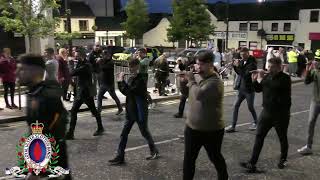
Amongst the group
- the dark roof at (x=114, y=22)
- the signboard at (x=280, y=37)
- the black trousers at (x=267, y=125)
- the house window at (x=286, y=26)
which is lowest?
the black trousers at (x=267, y=125)

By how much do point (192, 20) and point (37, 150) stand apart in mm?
43655

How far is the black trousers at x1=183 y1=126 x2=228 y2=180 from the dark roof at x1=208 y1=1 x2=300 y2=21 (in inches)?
1964

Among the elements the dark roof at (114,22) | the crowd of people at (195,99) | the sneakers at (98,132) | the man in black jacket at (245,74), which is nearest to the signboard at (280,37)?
the dark roof at (114,22)

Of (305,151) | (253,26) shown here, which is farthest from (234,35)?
(305,151)

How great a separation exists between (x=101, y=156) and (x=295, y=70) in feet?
62.7

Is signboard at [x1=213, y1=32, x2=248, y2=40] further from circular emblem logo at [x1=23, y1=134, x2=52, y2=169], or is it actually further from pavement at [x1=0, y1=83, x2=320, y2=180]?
circular emblem logo at [x1=23, y1=134, x2=52, y2=169]

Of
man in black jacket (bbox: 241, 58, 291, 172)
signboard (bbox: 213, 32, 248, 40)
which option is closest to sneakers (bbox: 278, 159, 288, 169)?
man in black jacket (bbox: 241, 58, 291, 172)

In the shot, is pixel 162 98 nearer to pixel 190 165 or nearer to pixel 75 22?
pixel 190 165

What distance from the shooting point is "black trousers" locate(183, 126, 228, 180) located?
474 centimetres

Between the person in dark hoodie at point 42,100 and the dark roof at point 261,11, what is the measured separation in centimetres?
5131

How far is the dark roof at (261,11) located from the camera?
2052 inches

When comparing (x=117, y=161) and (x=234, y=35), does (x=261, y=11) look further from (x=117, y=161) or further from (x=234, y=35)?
(x=117, y=161)

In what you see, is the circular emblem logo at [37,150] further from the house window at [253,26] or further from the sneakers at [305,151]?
the house window at [253,26]

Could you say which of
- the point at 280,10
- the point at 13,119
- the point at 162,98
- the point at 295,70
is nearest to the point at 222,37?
the point at 280,10
